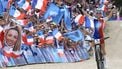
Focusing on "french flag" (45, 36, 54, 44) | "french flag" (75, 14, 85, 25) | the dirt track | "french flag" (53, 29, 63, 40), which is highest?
"french flag" (75, 14, 85, 25)

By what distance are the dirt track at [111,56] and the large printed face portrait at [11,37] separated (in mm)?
899

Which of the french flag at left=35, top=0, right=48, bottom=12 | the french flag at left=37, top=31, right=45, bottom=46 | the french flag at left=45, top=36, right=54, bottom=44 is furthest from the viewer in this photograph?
the french flag at left=35, top=0, right=48, bottom=12

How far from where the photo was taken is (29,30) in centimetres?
1535

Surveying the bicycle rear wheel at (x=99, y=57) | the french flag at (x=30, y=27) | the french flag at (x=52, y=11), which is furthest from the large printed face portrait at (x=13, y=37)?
the bicycle rear wheel at (x=99, y=57)

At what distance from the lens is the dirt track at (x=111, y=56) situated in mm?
14758

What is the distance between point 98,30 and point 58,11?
12.2 ft

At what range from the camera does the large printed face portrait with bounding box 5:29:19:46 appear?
49.3 ft

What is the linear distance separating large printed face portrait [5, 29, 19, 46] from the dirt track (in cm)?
90

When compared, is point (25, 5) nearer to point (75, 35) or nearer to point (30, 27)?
point (30, 27)

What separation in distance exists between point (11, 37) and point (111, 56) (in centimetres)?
395

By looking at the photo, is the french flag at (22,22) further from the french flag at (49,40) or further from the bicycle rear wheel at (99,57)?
the bicycle rear wheel at (99,57)

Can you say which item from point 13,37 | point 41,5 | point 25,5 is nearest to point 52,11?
→ point 41,5

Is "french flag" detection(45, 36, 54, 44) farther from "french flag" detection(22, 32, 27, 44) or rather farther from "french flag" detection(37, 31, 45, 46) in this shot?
"french flag" detection(22, 32, 27, 44)

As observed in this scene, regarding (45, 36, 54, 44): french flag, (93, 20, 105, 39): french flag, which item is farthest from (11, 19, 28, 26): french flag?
(93, 20, 105, 39): french flag
